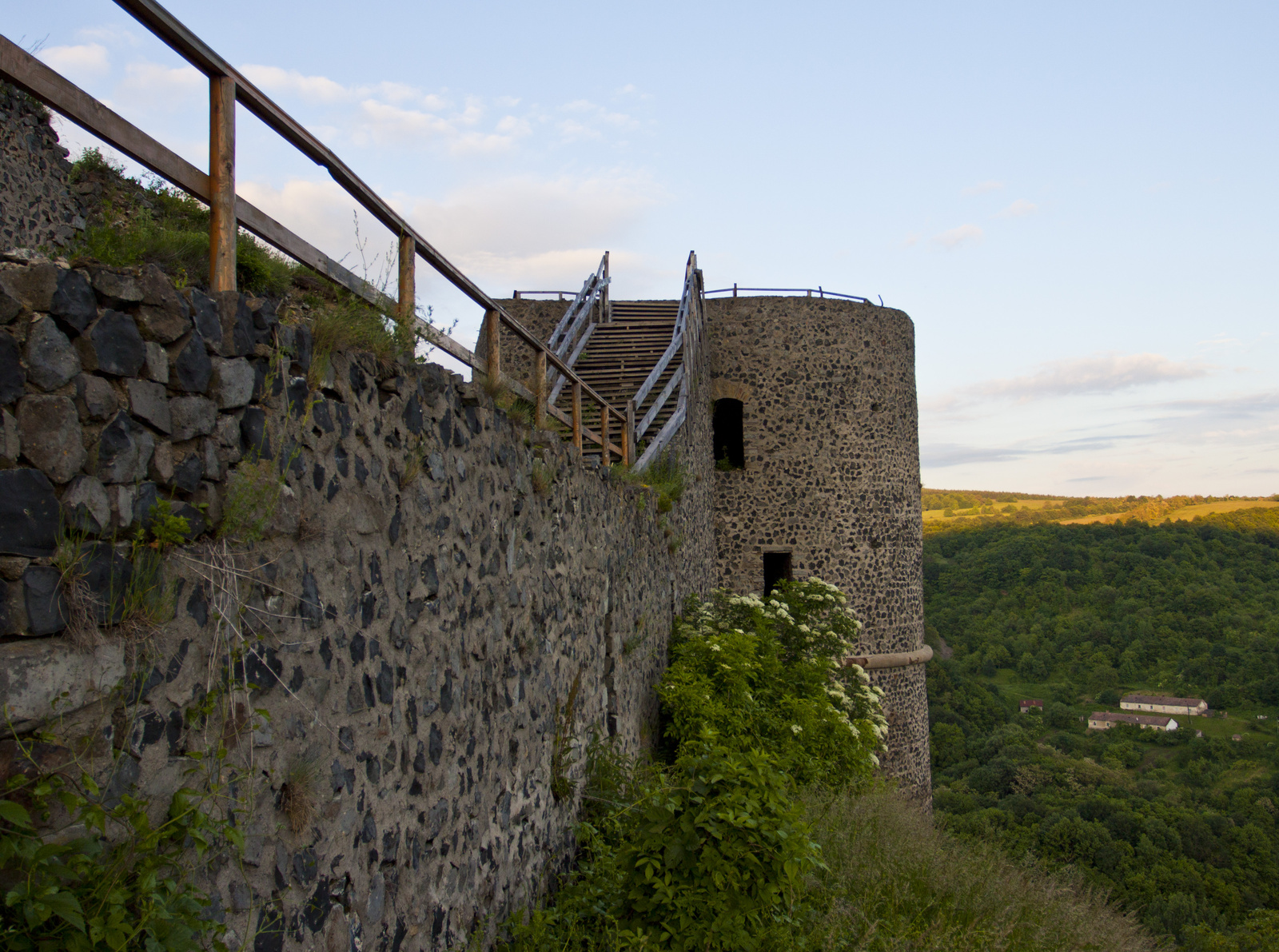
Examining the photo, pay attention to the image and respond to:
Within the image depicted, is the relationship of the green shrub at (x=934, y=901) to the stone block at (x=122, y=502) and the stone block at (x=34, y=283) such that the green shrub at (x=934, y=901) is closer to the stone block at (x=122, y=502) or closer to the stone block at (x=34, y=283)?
the stone block at (x=122, y=502)

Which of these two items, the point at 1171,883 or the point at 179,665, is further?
the point at 1171,883

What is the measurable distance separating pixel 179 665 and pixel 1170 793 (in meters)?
28.9

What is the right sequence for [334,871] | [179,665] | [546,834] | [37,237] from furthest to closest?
[37,237] < [546,834] < [334,871] < [179,665]

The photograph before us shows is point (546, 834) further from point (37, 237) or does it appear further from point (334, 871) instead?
point (37, 237)

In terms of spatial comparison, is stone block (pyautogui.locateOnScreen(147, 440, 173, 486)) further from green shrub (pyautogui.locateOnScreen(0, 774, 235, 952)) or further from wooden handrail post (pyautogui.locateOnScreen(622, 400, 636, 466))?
wooden handrail post (pyautogui.locateOnScreen(622, 400, 636, 466))

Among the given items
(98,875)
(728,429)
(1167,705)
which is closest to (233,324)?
(98,875)

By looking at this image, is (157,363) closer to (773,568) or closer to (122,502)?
(122,502)

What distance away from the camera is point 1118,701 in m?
32.3

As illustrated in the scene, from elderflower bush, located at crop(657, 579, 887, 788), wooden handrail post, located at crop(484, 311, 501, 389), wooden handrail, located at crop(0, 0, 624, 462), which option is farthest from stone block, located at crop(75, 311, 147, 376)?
elderflower bush, located at crop(657, 579, 887, 788)

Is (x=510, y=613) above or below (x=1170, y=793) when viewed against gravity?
above

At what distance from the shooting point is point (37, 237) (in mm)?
8891

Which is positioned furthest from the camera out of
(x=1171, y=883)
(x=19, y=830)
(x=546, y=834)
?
(x=1171, y=883)

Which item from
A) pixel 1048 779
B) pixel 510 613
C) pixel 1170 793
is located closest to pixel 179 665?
pixel 510 613

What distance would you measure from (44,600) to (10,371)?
51 cm
